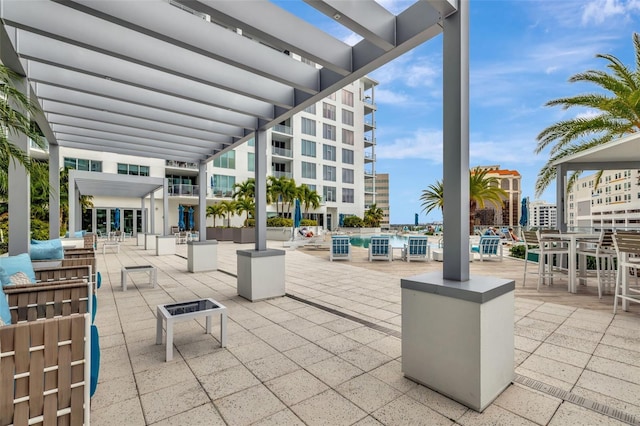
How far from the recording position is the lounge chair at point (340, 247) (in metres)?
10.4

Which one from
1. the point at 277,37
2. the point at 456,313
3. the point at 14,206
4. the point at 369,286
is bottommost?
the point at 369,286

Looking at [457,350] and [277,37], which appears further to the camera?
[277,37]

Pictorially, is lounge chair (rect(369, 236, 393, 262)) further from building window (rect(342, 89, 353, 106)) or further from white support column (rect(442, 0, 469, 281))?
building window (rect(342, 89, 353, 106))

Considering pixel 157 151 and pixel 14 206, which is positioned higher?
pixel 157 151

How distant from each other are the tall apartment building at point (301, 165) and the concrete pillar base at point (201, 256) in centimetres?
1902

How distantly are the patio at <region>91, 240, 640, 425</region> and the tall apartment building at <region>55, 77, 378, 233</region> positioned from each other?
22.8 metres

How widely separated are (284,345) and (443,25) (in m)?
3.41

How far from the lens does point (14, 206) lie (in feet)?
13.7

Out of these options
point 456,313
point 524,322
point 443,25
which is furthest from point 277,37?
point 524,322

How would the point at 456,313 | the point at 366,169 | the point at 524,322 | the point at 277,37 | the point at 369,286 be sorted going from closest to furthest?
the point at 456,313 < the point at 277,37 < the point at 524,322 < the point at 369,286 < the point at 366,169

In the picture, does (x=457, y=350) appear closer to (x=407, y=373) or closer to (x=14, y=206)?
(x=407, y=373)

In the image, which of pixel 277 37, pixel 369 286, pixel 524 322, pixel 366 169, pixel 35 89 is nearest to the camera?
pixel 277 37

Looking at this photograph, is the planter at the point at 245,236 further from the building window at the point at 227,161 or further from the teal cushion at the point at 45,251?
the teal cushion at the point at 45,251

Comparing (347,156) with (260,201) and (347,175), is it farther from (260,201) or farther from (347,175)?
(260,201)
